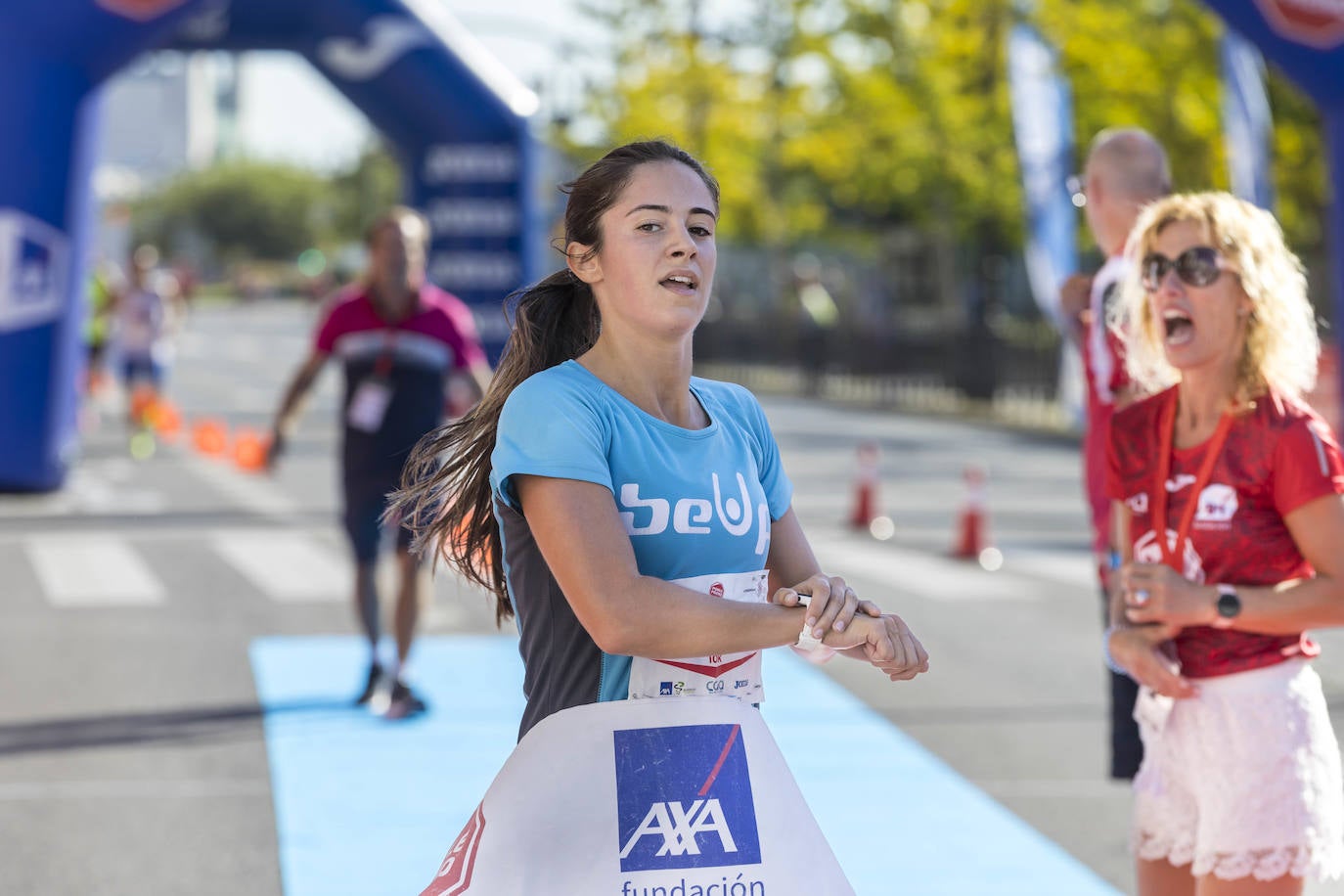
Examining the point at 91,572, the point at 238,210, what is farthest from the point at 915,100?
the point at 238,210

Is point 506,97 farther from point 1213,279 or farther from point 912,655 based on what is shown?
point 912,655

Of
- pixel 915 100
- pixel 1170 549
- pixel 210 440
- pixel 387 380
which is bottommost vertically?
pixel 1170 549

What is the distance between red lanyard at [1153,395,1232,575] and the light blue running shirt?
1182 millimetres

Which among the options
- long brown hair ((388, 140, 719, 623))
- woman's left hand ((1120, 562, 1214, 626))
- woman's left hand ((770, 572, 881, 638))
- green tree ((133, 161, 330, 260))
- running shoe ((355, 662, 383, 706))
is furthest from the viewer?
green tree ((133, 161, 330, 260))

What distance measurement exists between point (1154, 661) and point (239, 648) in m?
7.05

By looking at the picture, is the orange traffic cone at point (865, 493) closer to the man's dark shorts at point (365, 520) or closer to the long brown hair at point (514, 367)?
the man's dark shorts at point (365, 520)

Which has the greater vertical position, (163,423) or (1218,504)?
(163,423)

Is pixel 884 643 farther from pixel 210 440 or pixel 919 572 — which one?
pixel 210 440

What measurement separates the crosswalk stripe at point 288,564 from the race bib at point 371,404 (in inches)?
146

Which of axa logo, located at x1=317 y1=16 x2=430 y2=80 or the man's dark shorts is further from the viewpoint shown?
axa logo, located at x1=317 y1=16 x2=430 y2=80

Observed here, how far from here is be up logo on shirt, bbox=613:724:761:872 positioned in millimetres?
2674

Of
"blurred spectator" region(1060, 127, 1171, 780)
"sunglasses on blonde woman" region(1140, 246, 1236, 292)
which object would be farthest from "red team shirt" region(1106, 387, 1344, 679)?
"blurred spectator" region(1060, 127, 1171, 780)

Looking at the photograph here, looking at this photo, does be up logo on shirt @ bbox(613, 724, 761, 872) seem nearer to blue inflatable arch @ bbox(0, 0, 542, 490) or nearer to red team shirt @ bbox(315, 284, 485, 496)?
red team shirt @ bbox(315, 284, 485, 496)

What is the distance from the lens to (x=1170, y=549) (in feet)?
12.2
